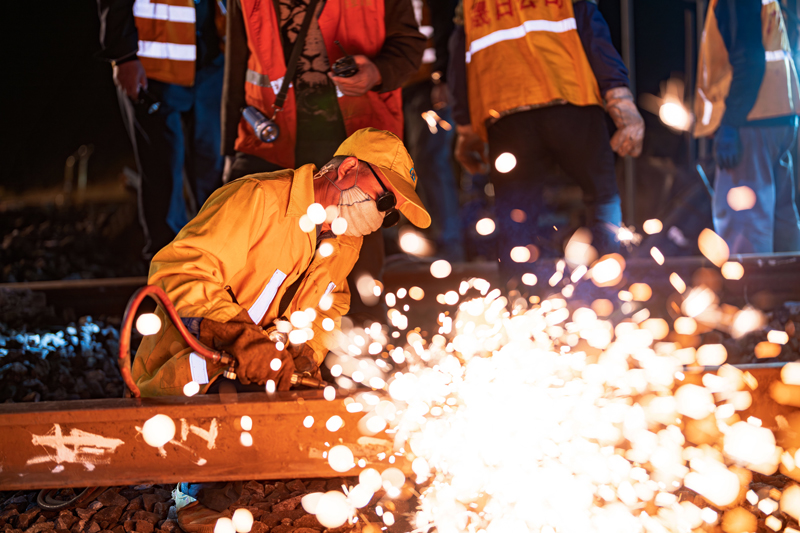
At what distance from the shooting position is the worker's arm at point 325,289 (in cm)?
228

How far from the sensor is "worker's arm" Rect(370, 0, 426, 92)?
107 inches

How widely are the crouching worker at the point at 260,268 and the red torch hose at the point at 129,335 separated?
5 centimetres

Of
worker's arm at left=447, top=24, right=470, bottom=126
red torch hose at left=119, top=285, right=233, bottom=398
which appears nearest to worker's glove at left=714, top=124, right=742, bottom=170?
worker's arm at left=447, top=24, right=470, bottom=126

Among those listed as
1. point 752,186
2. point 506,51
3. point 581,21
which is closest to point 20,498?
point 506,51

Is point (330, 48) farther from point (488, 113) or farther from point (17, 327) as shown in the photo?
point (17, 327)

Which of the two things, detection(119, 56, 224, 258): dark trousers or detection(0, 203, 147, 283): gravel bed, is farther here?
detection(0, 203, 147, 283): gravel bed

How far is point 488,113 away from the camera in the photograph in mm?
2852

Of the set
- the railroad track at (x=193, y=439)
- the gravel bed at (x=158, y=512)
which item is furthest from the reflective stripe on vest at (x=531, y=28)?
the gravel bed at (x=158, y=512)

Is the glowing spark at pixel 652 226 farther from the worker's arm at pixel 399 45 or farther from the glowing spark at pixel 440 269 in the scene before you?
the worker's arm at pixel 399 45

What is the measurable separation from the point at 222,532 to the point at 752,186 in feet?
13.6

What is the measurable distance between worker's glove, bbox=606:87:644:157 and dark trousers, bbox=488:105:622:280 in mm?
77

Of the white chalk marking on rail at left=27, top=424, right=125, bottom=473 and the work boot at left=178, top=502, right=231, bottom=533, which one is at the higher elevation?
the white chalk marking on rail at left=27, top=424, right=125, bottom=473

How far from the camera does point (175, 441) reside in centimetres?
179

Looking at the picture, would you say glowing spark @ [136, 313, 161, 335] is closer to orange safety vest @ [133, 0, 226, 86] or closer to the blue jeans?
orange safety vest @ [133, 0, 226, 86]
